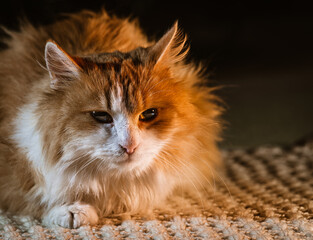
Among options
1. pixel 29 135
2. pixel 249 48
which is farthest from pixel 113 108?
pixel 249 48

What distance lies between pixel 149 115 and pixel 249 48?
1768 millimetres

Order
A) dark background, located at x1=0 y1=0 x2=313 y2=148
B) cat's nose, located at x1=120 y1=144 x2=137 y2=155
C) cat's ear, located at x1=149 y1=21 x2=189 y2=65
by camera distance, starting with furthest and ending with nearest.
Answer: dark background, located at x1=0 y1=0 x2=313 y2=148
cat's ear, located at x1=149 y1=21 x2=189 y2=65
cat's nose, located at x1=120 y1=144 x2=137 y2=155

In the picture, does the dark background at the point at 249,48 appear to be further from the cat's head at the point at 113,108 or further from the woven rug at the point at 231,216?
the cat's head at the point at 113,108

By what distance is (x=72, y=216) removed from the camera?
1.25 meters

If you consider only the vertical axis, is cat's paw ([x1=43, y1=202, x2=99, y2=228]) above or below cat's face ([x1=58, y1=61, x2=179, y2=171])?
below

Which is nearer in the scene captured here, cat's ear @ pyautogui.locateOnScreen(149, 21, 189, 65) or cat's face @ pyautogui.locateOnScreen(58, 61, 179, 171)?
cat's face @ pyautogui.locateOnScreen(58, 61, 179, 171)

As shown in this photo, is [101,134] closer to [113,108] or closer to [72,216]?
[113,108]

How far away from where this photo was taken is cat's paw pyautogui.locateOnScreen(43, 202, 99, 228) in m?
1.24

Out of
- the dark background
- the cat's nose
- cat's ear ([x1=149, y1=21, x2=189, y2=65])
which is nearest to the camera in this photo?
the cat's nose

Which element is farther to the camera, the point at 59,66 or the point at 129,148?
the point at 59,66

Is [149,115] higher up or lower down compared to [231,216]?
higher up

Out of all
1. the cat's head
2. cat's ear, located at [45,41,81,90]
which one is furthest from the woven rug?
cat's ear, located at [45,41,81,90]

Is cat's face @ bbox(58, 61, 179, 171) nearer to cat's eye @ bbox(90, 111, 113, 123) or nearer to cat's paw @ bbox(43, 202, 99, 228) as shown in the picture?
cat's eye @ bbox(90, 111, 113, 123)

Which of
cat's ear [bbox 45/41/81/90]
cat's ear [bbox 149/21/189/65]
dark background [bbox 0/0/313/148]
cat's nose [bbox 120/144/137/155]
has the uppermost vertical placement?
dark background [bbox 0/0/313/148]
